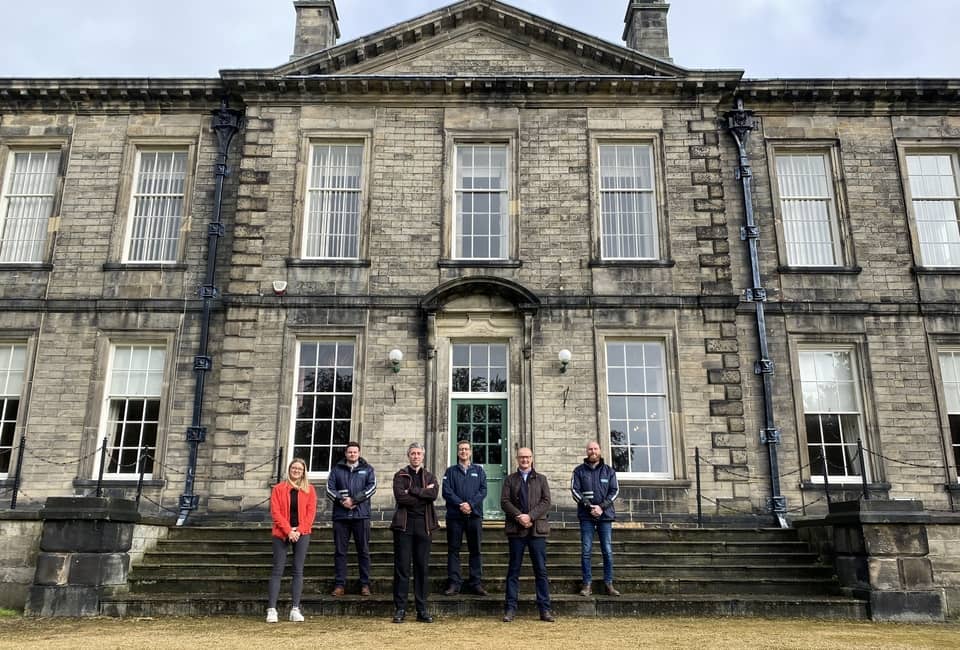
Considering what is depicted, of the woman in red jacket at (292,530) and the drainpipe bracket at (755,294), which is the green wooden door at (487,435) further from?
the woman in red jacket at (292,530)

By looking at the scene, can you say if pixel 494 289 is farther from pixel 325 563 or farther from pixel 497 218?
pixel 325 563

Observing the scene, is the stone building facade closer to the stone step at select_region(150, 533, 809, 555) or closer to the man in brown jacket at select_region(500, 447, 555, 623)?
the stone step at select_region(150, 533, 809, 555)

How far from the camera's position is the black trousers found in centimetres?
750

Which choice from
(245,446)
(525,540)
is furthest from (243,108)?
(525,540)

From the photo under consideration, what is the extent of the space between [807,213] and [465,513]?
387 inches

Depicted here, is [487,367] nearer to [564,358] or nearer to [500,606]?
[564,358]

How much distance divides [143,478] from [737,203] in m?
12.0

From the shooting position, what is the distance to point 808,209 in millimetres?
14359

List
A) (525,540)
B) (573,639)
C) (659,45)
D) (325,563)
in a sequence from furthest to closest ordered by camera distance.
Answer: (659,45)
(325,563)
(525,540)
(573,639)

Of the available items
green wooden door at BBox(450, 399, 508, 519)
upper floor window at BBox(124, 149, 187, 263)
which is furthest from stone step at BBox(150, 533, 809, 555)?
upper floor window at BBox(124, 149, 187, 263)

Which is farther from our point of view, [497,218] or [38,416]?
[497,218]

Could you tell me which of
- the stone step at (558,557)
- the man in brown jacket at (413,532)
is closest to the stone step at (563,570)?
the stone step at (558,557)

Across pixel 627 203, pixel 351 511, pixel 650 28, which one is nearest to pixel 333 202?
pixel 627 203

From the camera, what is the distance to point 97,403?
13172mm
